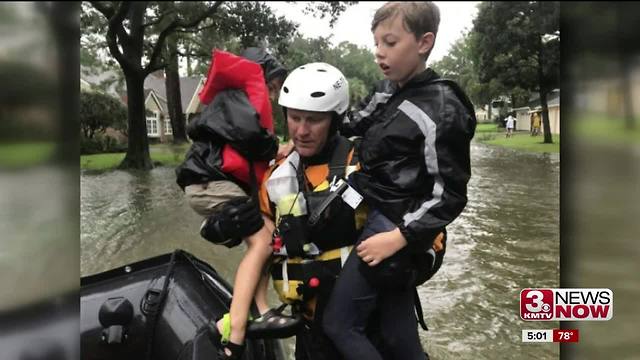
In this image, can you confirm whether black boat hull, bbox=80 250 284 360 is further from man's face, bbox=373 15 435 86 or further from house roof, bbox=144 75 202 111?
man's face, bbox=373 15 435 86

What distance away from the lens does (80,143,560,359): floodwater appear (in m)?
2.73

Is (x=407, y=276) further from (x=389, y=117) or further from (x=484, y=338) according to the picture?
(x=484, y=338)

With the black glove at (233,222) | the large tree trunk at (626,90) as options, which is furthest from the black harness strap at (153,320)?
the large tree trunk at (626,90)

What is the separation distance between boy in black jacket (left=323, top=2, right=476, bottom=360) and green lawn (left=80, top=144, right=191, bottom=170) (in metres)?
0.83

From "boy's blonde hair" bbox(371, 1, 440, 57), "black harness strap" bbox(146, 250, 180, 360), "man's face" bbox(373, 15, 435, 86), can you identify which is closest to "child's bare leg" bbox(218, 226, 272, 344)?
"black harness strap" bbox(146, 250, 180, 360)

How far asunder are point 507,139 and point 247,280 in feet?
4.25

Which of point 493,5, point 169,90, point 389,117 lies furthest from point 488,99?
point 169,90

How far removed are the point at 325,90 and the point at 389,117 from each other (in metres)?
0.22

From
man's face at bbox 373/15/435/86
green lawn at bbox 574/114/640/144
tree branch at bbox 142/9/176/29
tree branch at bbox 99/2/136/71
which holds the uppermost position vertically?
tree branch at bbox 142/9/176/29

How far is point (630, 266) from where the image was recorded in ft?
4.01

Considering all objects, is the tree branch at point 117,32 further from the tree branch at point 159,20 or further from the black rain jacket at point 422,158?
the black rain jacket at point 422,158

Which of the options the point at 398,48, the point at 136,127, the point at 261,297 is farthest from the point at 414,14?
the point at 136,127

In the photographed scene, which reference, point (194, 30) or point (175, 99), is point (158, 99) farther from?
point (194, 30)

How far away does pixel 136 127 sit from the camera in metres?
2.10
